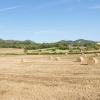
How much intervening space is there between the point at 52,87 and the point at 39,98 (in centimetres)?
260

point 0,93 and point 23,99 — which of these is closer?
point 23,99

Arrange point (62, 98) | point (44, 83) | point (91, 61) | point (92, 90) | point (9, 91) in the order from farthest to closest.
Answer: point (91, 61)
point (44, 83)
point (9, 91)
point (92, 90)
point (62, 98)

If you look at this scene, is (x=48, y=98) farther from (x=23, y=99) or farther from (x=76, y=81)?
(x=76, y=81)

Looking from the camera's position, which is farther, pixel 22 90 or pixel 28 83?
pixel 28 83

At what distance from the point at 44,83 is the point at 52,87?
65.5 inches

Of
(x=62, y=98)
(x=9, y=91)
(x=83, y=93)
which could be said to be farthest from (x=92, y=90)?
(x=9, y=91)

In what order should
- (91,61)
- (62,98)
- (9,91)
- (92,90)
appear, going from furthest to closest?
(91,61)
(9,91)
(92,90)
(62,98)

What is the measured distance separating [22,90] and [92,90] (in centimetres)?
365

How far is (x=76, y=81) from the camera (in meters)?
17.0

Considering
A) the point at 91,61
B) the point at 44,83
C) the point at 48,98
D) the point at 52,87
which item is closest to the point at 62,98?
the point at 48,98

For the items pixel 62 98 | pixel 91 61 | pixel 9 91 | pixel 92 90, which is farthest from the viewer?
pixel 91 61

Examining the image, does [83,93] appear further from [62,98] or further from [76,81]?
[76,81]

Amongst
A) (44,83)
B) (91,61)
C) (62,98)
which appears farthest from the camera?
(91,61)

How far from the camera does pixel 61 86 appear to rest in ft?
50.5
